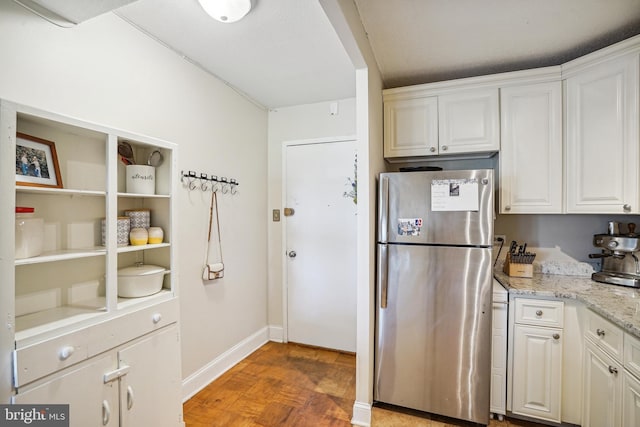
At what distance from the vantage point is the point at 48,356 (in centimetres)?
106

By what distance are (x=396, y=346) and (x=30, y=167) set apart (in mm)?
2165

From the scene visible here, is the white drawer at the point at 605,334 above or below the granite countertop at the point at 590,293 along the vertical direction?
below

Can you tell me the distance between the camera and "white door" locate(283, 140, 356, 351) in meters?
2.77

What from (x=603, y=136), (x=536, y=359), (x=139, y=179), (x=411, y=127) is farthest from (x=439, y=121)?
(x=139, y=179)

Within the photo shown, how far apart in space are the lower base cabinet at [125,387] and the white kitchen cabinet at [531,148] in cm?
238

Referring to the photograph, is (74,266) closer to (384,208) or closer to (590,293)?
(384,208)

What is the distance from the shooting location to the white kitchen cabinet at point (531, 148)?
1.95 meters

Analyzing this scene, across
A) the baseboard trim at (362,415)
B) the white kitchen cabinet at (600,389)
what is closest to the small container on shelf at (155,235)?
the baseboard trim at (362,415)

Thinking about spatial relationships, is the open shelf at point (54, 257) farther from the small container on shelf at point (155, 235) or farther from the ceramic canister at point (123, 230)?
the small container on shelf at point (155, 235)

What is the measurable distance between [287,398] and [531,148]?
99.2 inches

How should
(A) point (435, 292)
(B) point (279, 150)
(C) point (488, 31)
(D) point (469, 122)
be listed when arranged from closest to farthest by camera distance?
(C) point (488, 31) < (A) point (435, 292) < (D) point (469, 122) < (B) point (279, 150)

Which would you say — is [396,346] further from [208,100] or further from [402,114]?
[208,100]

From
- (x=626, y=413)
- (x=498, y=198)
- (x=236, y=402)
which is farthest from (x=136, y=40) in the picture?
(x=626, y=413)

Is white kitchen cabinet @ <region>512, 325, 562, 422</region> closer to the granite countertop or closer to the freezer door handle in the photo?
the granite countertop
